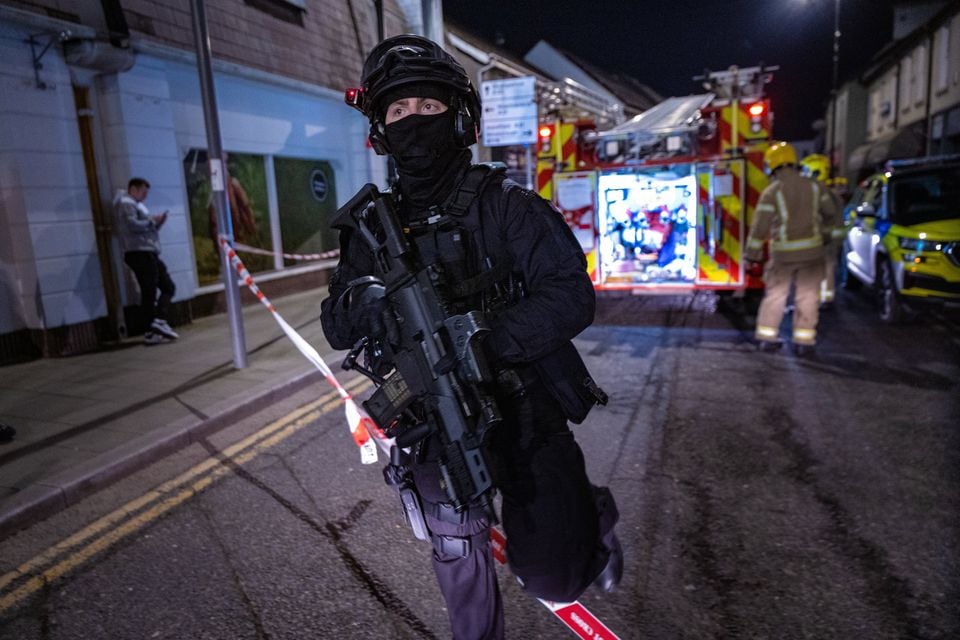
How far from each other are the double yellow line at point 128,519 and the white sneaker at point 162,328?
360 centimetres

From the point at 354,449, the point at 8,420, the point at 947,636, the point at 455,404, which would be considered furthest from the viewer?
the point at 8,420

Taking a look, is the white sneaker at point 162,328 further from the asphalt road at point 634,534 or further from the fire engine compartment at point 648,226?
the fire engine compartment at point 648,226

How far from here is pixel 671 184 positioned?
28.7 ft

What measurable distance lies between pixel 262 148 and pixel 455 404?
10.4m

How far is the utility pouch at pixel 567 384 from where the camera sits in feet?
7.14

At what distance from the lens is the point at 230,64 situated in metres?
9.99

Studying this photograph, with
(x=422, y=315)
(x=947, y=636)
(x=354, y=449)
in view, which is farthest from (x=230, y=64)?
(x=947, y=636)

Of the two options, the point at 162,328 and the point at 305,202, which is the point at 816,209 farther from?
the point at 305,202

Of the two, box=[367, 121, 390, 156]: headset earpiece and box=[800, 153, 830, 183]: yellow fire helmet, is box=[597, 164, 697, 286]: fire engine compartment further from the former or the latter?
box=[367, 121, 390, 156]: headset earpiece

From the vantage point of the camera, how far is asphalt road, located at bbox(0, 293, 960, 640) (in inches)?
109

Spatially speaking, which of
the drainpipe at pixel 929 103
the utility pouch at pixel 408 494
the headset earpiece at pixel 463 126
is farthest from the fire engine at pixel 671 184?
the drainpipe at pixel 929 103

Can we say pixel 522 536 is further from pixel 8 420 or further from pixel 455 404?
pixel 8 420

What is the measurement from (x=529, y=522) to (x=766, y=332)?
5735 mm

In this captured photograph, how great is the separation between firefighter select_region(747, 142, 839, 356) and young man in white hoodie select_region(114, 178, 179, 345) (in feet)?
22.4
